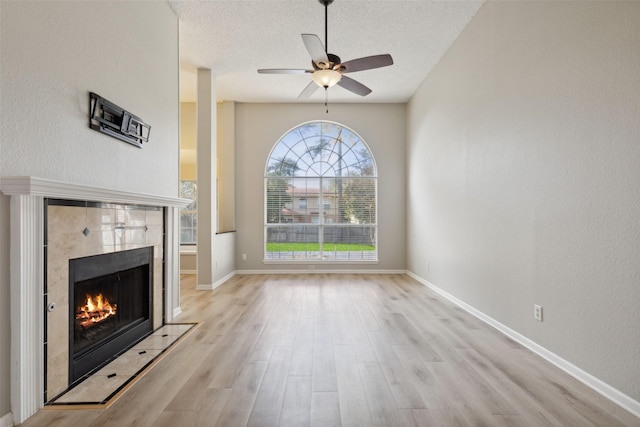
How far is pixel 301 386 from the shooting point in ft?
6.70

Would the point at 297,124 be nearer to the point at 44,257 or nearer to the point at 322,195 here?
the point at 322,195

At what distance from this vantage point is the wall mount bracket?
2.27 m

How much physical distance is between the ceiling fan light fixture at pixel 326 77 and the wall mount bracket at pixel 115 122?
1.60 metres

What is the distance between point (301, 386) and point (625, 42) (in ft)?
8.90

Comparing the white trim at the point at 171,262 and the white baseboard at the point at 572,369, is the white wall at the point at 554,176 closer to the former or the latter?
the white baseboard at the point at 572,369

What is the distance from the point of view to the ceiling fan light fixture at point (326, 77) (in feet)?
10.3

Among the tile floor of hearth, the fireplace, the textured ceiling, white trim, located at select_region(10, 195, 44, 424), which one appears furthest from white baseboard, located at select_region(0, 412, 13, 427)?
the textured ceiling

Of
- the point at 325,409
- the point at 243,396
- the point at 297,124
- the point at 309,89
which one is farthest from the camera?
the point at 297,124

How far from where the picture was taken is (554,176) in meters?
2.37

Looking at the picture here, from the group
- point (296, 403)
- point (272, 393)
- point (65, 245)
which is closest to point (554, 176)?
point (296, 403)

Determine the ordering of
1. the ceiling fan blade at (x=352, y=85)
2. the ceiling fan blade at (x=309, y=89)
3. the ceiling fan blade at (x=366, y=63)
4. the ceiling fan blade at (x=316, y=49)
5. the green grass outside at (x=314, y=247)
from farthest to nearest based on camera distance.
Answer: the green grass outside at (x=314, y=247) < the ceiling fan blade at (x=309, y=89) < the ceiling fan blade at (x=352, y=85) < the ceiling fan blade at (x=366, y=63) < the ceiling fan blade at (x=316, y=49)

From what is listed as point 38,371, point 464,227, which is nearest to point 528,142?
point 464,227

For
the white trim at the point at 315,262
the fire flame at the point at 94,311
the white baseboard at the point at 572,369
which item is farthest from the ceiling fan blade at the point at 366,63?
the white trim at the point at 315,262

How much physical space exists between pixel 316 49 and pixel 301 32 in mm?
1250
